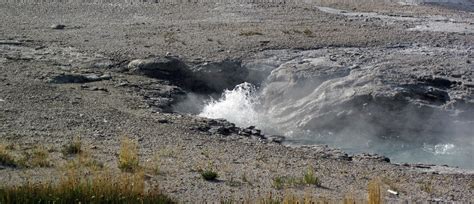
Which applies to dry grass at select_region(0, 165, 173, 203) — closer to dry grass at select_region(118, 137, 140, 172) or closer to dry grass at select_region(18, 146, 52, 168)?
dry grass at select_region(118, 137, 140, 172)

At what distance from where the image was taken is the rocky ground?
12.1 meters

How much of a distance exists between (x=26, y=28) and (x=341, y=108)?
14645 millimetres

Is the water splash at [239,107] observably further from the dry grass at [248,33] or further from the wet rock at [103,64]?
the dry grass at [248,33]

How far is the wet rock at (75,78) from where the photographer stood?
19.1 metres

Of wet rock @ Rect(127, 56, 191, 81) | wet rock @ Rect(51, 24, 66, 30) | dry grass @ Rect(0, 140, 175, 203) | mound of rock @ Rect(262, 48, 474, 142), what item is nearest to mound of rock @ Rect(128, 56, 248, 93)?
wet rock @ Rect(127, 56, 191, 81)

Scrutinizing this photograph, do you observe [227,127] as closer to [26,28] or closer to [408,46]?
[408,46]

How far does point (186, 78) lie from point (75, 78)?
3.66m

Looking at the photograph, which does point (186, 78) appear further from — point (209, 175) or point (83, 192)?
point (83, 192)

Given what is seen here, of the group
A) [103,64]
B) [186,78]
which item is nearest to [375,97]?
[186,78]

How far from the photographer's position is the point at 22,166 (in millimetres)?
11109

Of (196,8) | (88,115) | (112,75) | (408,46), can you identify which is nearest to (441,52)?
(408,46)

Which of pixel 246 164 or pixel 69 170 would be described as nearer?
pixel 69 170

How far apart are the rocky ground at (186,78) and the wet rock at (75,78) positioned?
0.13 feet

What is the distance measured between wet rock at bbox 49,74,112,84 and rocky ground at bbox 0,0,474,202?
39mm
